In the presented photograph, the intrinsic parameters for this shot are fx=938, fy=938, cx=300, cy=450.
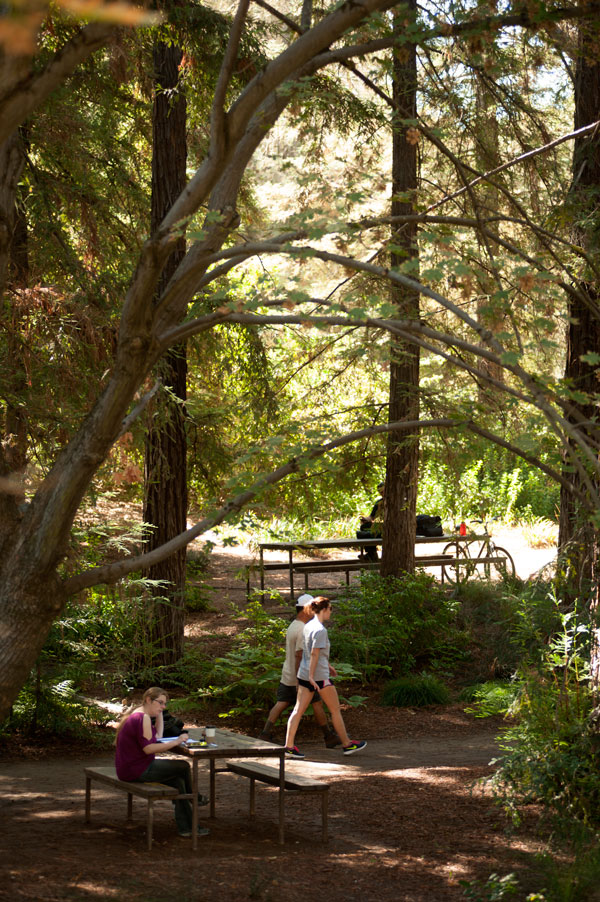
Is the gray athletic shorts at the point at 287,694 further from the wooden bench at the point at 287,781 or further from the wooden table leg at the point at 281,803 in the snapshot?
the wooden table leg at the point at 281,803

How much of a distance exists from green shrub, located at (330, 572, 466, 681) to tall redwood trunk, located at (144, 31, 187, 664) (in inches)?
82.6

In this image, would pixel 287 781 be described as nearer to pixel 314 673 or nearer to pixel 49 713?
pixel 314 673

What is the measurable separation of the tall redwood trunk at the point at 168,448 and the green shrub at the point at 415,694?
2660 mm

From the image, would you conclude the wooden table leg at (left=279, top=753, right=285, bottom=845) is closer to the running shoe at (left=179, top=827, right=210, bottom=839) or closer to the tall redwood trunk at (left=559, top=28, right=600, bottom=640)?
the running shoe at (left=179, top=827, right=210, bottom=839)

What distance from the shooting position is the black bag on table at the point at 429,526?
50.1 ft

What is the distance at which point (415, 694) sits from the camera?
10.8 metres

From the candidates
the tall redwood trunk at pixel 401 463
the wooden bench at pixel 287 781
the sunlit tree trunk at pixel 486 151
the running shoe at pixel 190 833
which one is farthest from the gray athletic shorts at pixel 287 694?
the tall redwood trunk at pixel 401 463

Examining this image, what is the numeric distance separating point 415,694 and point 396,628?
129 cm

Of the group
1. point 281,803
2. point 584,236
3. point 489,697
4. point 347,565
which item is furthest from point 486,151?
point 347,565

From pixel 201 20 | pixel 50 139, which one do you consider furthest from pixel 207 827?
pixel 201 20

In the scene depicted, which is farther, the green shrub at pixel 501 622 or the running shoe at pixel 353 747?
the green shrub at pixel 501 622

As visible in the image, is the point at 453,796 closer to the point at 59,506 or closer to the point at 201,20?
the point at 59,506

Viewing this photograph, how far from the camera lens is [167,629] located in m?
11.4

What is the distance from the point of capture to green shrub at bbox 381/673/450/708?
10719mm
